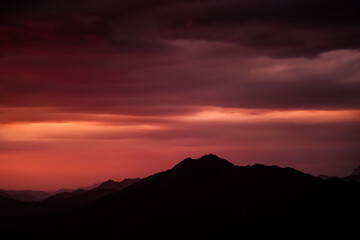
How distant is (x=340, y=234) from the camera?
194 meters

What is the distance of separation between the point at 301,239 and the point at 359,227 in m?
26.1

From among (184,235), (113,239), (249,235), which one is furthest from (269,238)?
(113,239)

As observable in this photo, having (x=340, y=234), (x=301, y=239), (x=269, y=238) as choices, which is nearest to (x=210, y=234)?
(x=269, y=238)

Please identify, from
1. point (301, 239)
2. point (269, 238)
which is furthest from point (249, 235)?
point (301, 239)

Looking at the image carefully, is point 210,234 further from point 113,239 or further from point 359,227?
point 359,227

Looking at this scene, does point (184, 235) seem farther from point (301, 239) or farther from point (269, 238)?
point (301, 239)

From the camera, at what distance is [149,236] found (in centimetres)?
19975

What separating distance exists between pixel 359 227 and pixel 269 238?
37.6 m

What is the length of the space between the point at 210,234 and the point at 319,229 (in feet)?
148

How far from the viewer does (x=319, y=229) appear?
654ft

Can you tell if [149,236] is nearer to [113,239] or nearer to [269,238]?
[113,239]

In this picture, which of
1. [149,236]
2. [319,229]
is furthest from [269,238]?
[149,236]

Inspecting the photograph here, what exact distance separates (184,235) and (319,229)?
183 feet

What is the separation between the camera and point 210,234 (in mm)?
197000
